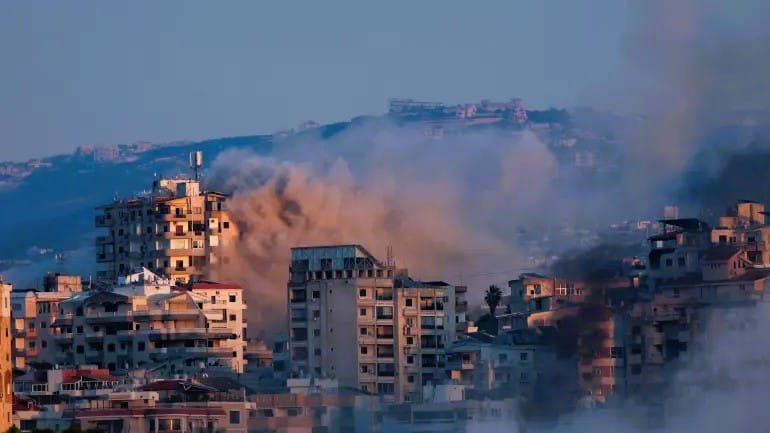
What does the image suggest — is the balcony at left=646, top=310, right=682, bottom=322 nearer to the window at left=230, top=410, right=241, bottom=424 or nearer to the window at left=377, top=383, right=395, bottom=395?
the window at left=230, top=410, right=241, bottom=424

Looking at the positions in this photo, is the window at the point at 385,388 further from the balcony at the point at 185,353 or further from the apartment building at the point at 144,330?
the balcony at the point at 185,353

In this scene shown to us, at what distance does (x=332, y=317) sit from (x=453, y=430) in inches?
428

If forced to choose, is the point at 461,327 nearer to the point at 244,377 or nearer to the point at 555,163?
the point at 244,377

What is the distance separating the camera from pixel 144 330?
90688 millimetres

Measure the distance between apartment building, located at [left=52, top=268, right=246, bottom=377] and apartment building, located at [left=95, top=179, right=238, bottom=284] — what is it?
30.7 feet

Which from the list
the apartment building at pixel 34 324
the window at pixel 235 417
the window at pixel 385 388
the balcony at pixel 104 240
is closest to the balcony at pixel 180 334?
the window at pixel 385 388

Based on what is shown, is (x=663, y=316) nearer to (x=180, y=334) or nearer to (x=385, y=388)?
(x=385, y=388)

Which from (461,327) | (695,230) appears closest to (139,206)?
(461,327)

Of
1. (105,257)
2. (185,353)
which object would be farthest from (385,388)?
(105,257)

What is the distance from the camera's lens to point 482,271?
111 metres

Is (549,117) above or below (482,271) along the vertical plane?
above

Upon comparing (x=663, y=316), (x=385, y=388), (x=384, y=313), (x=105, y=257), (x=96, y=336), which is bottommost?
(x=385, y=388)

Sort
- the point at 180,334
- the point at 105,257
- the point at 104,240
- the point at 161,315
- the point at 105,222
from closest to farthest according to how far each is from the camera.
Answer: the point at 180,334, the point at 161,315, the point at 105,222, the point at 105,257, the point at 104,240

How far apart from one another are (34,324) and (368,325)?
11.2m
